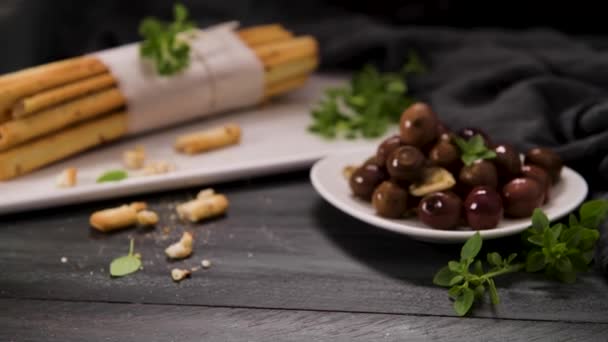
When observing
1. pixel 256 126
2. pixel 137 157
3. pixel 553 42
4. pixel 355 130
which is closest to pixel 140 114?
pixel 137 157

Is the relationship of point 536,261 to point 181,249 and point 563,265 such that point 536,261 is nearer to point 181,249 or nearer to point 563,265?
point 563,265

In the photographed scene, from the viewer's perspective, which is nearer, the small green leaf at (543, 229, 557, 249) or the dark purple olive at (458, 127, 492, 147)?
the small green leaf at (543, 229, 557, 249)

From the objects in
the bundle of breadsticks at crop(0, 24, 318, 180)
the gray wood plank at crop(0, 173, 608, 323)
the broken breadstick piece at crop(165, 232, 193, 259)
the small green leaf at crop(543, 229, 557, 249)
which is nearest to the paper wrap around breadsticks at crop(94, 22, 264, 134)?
the bundle of breadsticks at crop(0, 24, 318, 180)

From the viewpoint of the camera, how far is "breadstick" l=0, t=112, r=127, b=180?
4.11ft

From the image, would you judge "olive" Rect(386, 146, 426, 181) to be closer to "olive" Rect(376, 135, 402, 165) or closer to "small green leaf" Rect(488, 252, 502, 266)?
"olive" Rect(376, 135, 402, 165)

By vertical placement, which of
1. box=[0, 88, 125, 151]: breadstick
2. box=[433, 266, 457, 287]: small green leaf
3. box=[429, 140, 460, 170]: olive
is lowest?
box=[433, 266, 457, 287]: small green leaf

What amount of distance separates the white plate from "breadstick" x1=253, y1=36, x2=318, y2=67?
0.35m

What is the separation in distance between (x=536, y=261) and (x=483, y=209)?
0.29 ft

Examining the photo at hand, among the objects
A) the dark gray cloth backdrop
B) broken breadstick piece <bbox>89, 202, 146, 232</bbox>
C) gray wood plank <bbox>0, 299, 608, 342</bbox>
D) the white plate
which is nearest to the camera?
gray wood plank <bbox>0, 299, 608, 342</bbox>

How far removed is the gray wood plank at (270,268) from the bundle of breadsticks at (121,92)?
141 mm

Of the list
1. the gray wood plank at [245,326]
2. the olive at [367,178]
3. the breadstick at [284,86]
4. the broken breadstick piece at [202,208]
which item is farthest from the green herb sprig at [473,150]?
the breadstick at [284,86]

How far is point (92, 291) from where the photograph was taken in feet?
3.25

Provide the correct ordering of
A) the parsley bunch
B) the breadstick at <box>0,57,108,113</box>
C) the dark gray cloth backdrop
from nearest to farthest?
the breadstick at <box>0,57,108,113</box>
the dark gray cloth backdrop
the parsley bunch

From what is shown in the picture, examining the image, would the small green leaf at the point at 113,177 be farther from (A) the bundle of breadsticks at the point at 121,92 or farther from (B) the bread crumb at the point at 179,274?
(B) the bread crumb at the point at 179,274
